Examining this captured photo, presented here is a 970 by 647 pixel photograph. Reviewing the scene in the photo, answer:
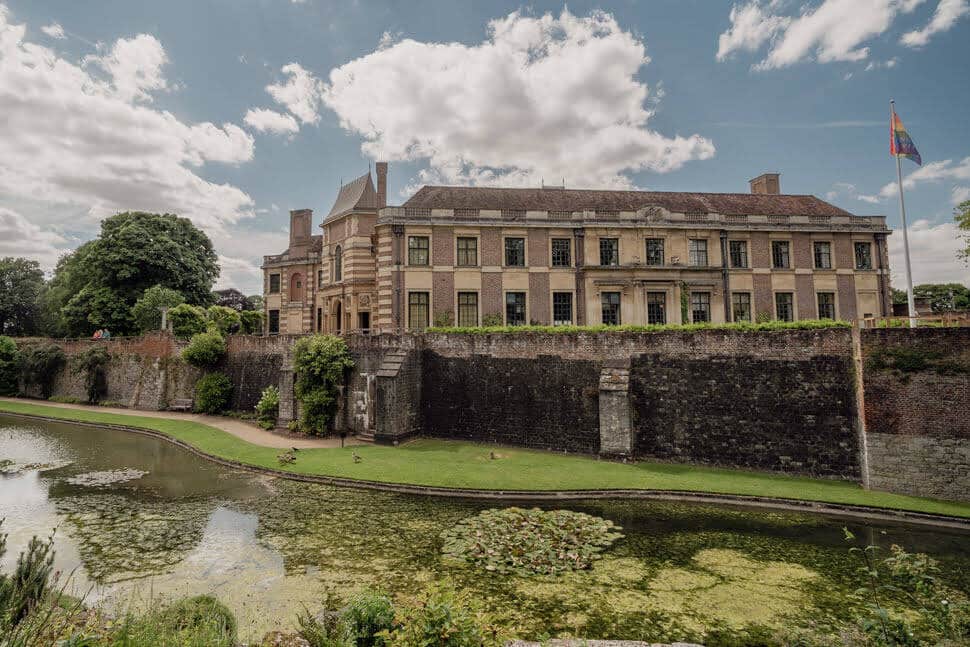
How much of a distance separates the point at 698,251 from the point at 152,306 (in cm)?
3923

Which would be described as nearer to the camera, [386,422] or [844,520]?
[844,520]

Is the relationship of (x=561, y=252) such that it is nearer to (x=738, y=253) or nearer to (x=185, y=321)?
(x=738, y=253)

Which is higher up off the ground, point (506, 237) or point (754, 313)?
point (506, 237)

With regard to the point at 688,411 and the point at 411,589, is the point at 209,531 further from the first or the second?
the point at 688,411

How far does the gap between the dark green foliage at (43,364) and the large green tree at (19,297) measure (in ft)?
69.4

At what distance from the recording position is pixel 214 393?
90.5 feet

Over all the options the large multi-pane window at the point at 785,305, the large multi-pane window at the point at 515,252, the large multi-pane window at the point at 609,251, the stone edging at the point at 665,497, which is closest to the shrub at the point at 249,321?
the large multi-pane window at the point at 515,252

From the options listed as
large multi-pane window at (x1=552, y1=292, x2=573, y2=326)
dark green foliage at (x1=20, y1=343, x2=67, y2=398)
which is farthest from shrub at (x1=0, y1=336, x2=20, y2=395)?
large multi-pane window at (x1=552, y1=292, x2=573, y2=326)

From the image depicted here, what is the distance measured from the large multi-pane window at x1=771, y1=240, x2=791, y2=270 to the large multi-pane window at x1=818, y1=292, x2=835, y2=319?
287 centimetres

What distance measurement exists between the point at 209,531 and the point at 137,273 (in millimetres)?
35947

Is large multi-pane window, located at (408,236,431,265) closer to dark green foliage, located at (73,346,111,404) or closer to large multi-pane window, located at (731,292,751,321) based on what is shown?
large multi-pane window, located at (731,292,751,321)

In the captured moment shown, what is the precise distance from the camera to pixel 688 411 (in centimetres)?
1675

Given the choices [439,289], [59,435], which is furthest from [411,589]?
[59,435]

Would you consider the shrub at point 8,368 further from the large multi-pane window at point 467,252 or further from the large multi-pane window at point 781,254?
the large multi-pane window at point 781,254
